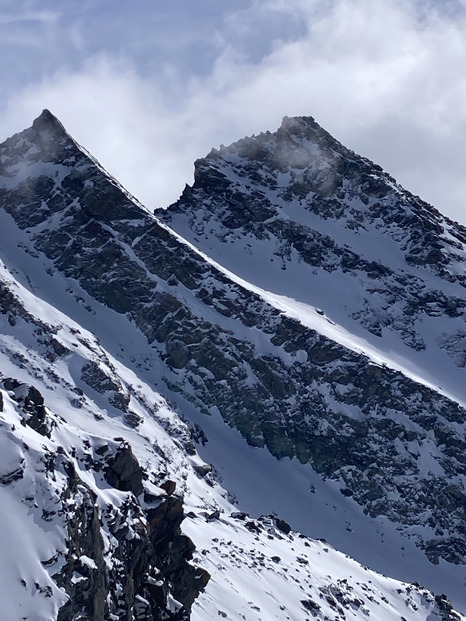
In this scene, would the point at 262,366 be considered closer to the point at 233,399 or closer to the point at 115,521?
the point at 233,399

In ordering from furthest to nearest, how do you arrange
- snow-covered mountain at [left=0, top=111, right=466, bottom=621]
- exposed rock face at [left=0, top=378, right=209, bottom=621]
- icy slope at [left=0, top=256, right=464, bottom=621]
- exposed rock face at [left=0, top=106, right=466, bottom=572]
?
1. exposed rock face at [left=0, top=106, right=466, bottom=572]
2. snow-covered mountain at [left=0, top=111, right=466, bottom=621]
3. exposed rock face at [left=0, top=378, right=209, bottom=621]
4. icy slope at [left=0, top=256, right=464, bottom=621]

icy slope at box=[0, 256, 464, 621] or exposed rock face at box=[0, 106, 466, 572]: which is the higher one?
exposed rock face at box=[0, 106, 466, 572]

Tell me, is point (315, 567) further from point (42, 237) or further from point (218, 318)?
point (42, 237)

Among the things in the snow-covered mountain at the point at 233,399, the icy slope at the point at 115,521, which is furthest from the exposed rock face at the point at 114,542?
the snow-covered mountain at the point at 233,399

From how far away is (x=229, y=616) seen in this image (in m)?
82.4

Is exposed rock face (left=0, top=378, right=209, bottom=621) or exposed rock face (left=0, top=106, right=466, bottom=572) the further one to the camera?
exposed rock face (left=0, top=106, right=466, bottom=572)

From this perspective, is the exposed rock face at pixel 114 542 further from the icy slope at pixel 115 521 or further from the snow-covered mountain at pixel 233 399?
the snow-covered mountain at pixel 233 399

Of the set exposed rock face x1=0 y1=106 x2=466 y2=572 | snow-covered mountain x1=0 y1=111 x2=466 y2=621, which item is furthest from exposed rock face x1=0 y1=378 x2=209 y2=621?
exposed rock face x1=0 y1=106 x2=466 y2=572

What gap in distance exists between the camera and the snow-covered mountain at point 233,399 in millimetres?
90062

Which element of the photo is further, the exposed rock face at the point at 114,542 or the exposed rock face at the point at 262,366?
the exposed rock face at the point at 262,366

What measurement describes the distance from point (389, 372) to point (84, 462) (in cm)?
10058

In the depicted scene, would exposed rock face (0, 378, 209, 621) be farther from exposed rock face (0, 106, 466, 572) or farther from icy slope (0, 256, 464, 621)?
exposed rock face (0, 106, 466, 572)

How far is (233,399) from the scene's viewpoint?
525 ft

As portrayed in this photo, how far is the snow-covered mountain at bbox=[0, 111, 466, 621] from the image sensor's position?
9006 cm
